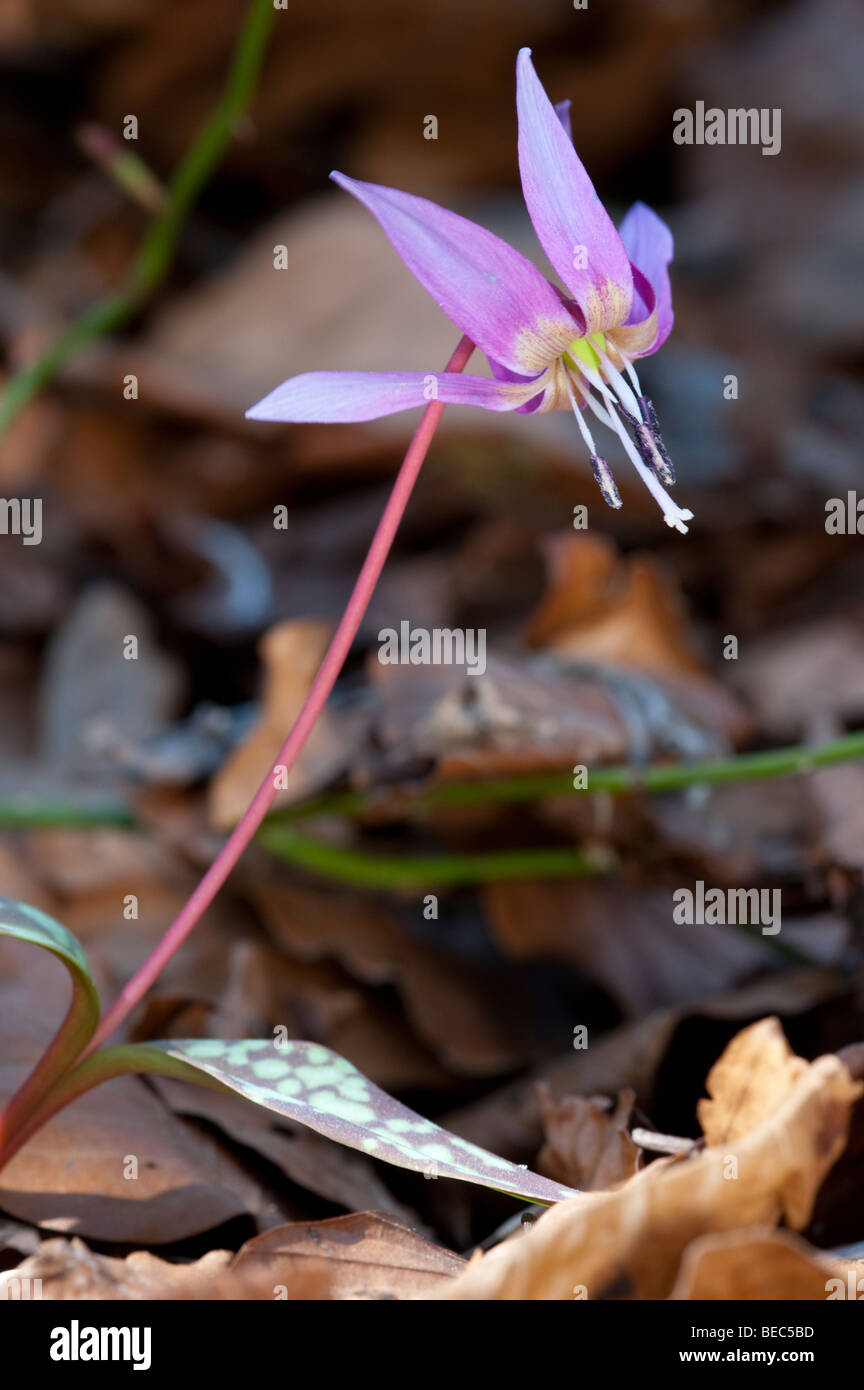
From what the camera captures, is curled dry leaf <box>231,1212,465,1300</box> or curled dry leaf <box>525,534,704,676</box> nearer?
curled dry leaf <box>231,1212,465,1300</box>

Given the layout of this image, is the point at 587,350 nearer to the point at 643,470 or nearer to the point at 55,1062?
the point at 643,470

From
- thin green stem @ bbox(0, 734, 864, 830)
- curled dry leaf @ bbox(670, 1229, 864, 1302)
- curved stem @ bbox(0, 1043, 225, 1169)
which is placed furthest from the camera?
thin green stem @ bbox(0, 734, 864, 830)

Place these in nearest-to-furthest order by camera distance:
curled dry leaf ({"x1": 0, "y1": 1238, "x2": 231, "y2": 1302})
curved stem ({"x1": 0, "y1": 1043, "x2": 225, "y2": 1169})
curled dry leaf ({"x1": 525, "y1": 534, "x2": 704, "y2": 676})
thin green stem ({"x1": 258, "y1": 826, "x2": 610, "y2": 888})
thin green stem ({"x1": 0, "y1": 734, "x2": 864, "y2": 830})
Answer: curled dry leaf ({"x1": 0, "y1": 1238, "x2": 231, "y2": 1302}), curved stem ({"x1": 0, "y1": 1043, "x2": 225, "y2": 1169}), thin green stem ({"x1": 0, "y1": 734, "x2": 864, "y2": 830}), thin green stem ({"x1": 258, "y1": 826, "x2": 610, "y2": 888}), curled dry leaf ({"x1": 525, "y1": 534, "x2": 704, "y2": 676})

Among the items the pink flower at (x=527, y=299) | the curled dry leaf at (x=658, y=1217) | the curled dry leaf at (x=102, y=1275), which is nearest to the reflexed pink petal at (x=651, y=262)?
the pink flower at (x=527, y=299)

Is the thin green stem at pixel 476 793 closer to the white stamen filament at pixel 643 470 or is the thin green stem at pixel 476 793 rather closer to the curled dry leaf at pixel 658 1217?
the white stamen filament at pixel 643 470

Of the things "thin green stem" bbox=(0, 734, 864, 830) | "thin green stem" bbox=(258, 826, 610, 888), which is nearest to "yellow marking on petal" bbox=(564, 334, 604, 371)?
"thin green stem" bbox=(0, 734, 864, 830)

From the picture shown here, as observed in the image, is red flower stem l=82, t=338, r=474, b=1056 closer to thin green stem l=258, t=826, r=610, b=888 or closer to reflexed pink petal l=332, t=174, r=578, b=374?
reflexed pink petal l=332, t=174, r=578, b=374
